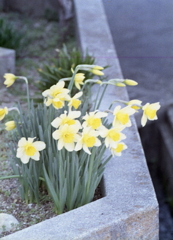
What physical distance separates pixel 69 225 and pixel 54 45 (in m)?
3.75

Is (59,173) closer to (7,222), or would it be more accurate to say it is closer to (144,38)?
(7,222)

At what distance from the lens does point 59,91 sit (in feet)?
5.14

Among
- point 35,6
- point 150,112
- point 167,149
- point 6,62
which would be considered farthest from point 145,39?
point 150,112

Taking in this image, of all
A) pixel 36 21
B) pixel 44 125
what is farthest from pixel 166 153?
pixel 36 21

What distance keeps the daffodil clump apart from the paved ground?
264 centimetres

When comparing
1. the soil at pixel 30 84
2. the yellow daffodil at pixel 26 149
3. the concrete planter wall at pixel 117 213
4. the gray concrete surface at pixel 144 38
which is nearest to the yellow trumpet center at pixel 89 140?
the yellow daffodil at pixel 26 149

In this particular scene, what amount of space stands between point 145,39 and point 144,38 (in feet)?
0.13

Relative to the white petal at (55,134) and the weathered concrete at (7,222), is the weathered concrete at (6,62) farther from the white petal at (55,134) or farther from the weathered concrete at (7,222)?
the white petal at (55,134)

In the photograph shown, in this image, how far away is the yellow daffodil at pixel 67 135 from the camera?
54.3 inches

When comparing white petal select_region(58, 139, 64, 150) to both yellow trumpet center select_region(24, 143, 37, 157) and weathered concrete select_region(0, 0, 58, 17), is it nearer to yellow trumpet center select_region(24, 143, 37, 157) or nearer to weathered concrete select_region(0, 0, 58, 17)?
yellow trumpet center select_region(24, 143, 37, 157)

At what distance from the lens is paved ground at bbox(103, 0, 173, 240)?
468 centimetres

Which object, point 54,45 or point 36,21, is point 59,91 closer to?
point 54,45

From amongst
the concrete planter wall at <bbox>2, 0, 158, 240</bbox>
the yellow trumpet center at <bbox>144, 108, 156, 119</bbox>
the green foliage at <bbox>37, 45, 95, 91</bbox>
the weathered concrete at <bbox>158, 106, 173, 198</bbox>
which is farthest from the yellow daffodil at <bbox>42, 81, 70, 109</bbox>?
the weathered concrete at <bbox>158, 106, 173, 198</bbox>

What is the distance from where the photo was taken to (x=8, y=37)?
416 cm
